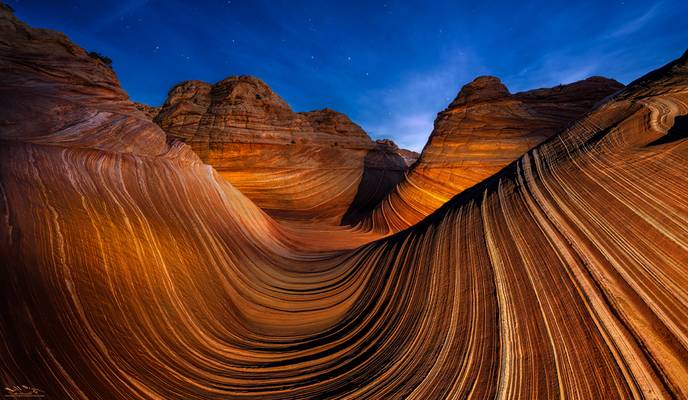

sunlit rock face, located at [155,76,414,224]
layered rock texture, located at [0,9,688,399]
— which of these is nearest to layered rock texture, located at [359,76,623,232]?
sunlit rock face, located at [155,76,414,224]

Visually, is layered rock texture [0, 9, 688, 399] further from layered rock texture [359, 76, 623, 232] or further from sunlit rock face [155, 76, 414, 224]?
sunlit rock face [155, 76, 414, 224]

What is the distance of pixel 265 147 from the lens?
25.3 ft

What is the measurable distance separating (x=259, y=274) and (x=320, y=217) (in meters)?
5.26

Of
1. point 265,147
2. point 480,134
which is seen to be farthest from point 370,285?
point 265,147

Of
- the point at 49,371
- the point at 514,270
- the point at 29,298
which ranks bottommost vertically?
the point at 514,270

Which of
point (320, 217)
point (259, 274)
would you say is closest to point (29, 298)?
point (259, 274)

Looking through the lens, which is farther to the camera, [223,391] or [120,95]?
[120,95]

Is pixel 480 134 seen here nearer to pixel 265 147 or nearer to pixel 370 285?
pixel 370 285

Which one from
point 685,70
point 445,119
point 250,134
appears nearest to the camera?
point 685,70

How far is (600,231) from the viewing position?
1258mm

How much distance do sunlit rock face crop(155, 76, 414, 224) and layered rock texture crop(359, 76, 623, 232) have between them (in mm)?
2062

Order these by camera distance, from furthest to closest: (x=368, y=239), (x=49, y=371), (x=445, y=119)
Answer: (x=445, y=119), (x=368, y=239), (x=49, y=371)

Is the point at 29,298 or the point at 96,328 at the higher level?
the point at 29,298

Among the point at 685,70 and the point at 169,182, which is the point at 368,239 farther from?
the point at 685,70
